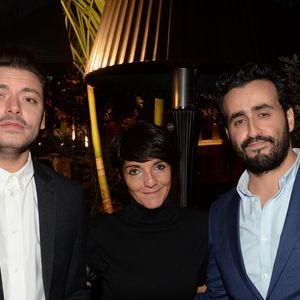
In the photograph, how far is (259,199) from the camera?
1.96m

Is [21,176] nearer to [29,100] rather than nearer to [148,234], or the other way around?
[29,100]

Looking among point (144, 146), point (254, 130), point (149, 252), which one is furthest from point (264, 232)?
point (144, 146)

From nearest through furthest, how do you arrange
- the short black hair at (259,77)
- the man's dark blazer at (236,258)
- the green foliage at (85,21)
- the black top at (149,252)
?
1. the man's dark blazer at (236,258)
2. the short black hair at (259,77)
3. the black top at (149,252)
4. the green foliage at (85,21)

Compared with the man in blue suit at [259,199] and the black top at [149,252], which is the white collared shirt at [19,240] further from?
the man in blue suit at [259,199]

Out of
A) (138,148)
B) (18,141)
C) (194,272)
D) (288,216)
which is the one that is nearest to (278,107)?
(288,216)

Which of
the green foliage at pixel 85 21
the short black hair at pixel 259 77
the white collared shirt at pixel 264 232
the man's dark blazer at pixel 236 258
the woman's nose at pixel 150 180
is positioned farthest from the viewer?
the green foliage at pixel 85 21

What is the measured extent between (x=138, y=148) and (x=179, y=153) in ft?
0.70

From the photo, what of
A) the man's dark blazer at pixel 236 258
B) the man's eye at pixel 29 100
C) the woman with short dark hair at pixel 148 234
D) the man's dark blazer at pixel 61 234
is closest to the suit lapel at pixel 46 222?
the man's dark blazer at pixel 61 234

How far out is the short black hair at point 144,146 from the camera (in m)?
2.35

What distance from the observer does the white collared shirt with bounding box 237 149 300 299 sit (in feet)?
5.96

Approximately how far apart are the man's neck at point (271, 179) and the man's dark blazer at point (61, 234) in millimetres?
821

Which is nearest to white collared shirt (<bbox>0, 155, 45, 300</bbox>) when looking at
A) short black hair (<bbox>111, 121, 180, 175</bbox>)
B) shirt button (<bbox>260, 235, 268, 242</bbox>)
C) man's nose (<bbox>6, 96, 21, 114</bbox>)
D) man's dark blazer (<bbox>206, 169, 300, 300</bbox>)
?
man's nose (<bbox>6, 96, 21, 114</bbox>)

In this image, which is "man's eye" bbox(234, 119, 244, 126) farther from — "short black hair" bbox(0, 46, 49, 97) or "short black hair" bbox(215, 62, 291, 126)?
"short black hair" bbox(0, 46, 49, 97)

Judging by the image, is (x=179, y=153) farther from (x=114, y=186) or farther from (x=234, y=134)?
(x=114, y=186)
